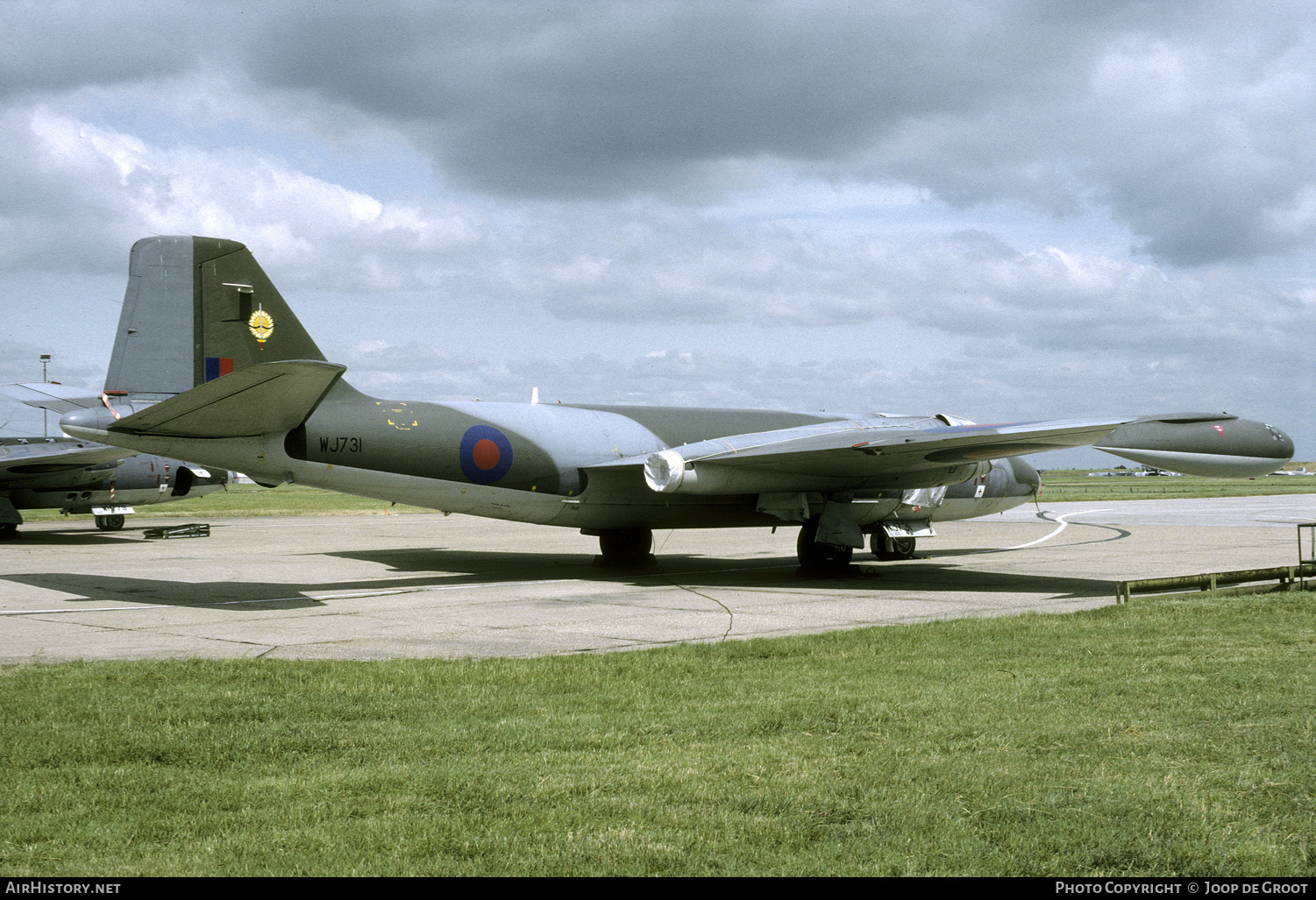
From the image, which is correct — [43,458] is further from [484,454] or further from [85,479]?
[484,454]

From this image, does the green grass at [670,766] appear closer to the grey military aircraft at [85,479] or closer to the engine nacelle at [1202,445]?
the engine nacelle at [1202,445]

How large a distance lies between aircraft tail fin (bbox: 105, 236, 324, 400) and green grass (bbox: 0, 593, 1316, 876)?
696cm

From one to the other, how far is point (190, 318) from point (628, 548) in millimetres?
9090

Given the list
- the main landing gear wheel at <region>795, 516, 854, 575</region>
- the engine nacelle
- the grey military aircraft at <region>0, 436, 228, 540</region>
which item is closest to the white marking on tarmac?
the main landing gear wheel at <region>795, 516, 854, 575</region>

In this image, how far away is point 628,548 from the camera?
20.9 m

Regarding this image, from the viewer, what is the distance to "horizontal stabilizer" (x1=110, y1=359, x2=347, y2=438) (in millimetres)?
13492

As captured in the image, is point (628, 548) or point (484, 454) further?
point (628, 548)

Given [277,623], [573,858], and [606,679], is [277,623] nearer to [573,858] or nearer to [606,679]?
[606,679]

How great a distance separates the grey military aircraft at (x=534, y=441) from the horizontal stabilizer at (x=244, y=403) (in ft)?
0.10

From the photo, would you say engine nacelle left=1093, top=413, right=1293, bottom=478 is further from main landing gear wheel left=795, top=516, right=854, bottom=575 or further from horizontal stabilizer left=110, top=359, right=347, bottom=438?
horizontal stabilizer left=110, top=359, right=347, bottom=438

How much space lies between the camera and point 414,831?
183 inches

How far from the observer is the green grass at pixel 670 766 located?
4.41 m

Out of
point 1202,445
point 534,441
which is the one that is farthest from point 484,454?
point 1202,445

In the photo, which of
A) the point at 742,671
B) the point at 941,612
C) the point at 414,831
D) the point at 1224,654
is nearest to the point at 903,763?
the point at 414,831
